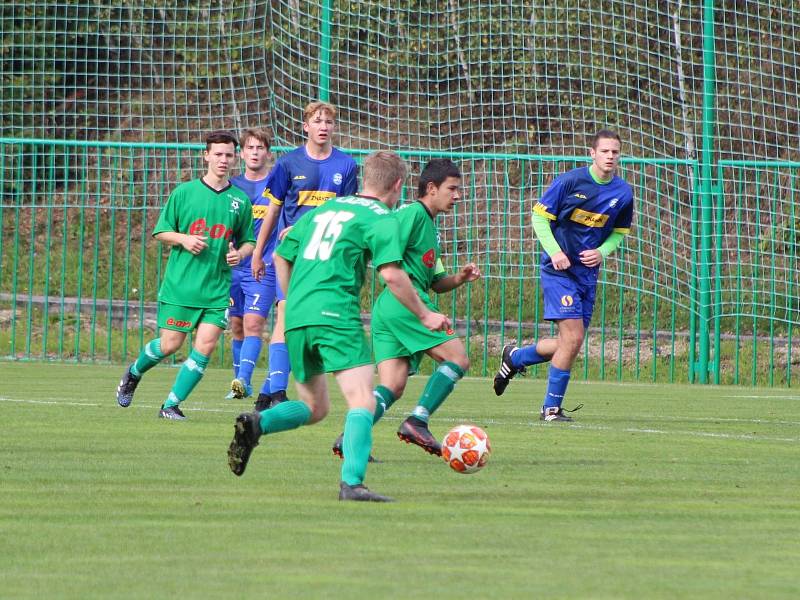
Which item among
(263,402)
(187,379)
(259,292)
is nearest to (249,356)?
(259,292)

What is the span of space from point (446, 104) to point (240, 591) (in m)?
13.7

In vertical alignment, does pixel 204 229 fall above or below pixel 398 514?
above

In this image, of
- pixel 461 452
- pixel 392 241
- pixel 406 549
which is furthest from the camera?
pixel 461 452

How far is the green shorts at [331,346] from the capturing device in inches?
244

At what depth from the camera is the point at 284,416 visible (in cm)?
638

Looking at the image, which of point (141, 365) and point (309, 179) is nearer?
point (141, 365)

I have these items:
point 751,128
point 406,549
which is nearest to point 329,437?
point 406,549

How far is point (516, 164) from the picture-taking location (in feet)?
53.4

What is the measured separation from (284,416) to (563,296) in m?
4.44

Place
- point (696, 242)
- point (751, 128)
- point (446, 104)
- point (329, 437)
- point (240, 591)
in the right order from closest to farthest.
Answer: point (240, 591)
point (329, 437)
point (696, 242)
point (751, 128)
point (446, 104)

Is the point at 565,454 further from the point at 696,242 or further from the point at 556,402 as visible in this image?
the point at 696,242

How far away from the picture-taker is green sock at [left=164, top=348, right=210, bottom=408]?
9.49 metres

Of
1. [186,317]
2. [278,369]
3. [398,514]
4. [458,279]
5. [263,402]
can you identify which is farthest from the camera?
[186,317]

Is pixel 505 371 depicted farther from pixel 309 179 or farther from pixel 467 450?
pixel 467 450
